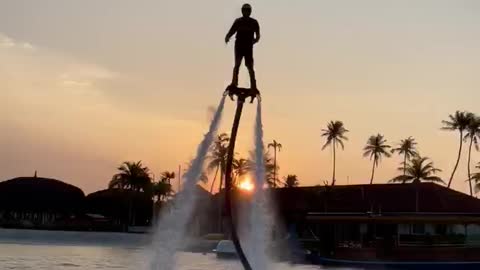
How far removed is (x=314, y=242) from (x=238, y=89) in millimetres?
62590

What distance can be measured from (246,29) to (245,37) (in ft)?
0.58

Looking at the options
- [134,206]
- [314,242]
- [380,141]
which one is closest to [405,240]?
[314,242]

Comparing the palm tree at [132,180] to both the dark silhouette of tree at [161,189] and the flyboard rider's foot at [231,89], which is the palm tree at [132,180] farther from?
the flyboard rider's foot at [231,89]

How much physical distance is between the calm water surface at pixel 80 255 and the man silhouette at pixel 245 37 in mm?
7655

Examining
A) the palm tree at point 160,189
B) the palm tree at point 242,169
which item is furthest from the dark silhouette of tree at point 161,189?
the palm tree at point 242,169

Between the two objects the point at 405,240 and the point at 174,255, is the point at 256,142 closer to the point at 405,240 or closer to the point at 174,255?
the point at 174,255

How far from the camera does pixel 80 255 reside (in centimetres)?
6925

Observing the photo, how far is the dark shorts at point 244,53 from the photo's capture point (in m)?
17.1

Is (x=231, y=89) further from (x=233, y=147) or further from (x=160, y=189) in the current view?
(x=160, y=189)

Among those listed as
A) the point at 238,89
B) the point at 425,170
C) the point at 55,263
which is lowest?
the point at 55,263

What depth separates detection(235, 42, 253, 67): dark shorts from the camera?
1714 centimetres

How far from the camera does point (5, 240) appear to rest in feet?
307

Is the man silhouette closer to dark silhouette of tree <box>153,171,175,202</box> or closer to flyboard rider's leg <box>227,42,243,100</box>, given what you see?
flyboard rider's leg <box>227,42,243,100</box>

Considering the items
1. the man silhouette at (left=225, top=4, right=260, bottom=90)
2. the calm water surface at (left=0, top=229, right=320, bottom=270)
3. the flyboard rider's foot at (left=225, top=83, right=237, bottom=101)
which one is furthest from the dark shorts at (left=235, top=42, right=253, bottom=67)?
the calm water surface at (left=0, top=229, right=320, bottom=270)
